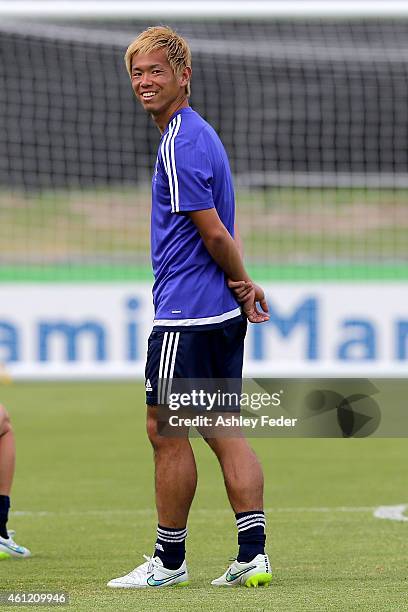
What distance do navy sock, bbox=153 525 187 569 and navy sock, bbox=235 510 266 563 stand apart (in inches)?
9.8

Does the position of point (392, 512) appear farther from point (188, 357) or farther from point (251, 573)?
point (188, 357)

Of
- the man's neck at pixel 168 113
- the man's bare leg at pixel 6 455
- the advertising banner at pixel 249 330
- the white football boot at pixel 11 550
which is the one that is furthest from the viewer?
the advertising banner at pixel 249 330

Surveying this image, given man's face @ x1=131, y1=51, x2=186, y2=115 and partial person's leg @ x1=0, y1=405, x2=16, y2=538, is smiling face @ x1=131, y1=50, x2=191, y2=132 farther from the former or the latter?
partial person's leg @ x1=0, y1=405, x2=16, y2=538

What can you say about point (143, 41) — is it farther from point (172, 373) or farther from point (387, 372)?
point (387, 372)

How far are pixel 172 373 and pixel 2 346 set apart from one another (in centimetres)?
991

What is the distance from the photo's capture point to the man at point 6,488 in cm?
646

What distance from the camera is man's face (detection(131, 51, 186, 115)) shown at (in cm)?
552

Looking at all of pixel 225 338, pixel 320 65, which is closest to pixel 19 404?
pixel 225 338

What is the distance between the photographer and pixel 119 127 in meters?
24.0

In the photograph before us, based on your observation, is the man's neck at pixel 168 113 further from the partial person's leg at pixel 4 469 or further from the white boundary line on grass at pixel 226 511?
the white boundary line on grass at pixel 226 511

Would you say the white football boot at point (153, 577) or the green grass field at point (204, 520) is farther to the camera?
the white football boot at point (153, 577)

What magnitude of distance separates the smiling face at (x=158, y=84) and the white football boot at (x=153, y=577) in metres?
1.81
